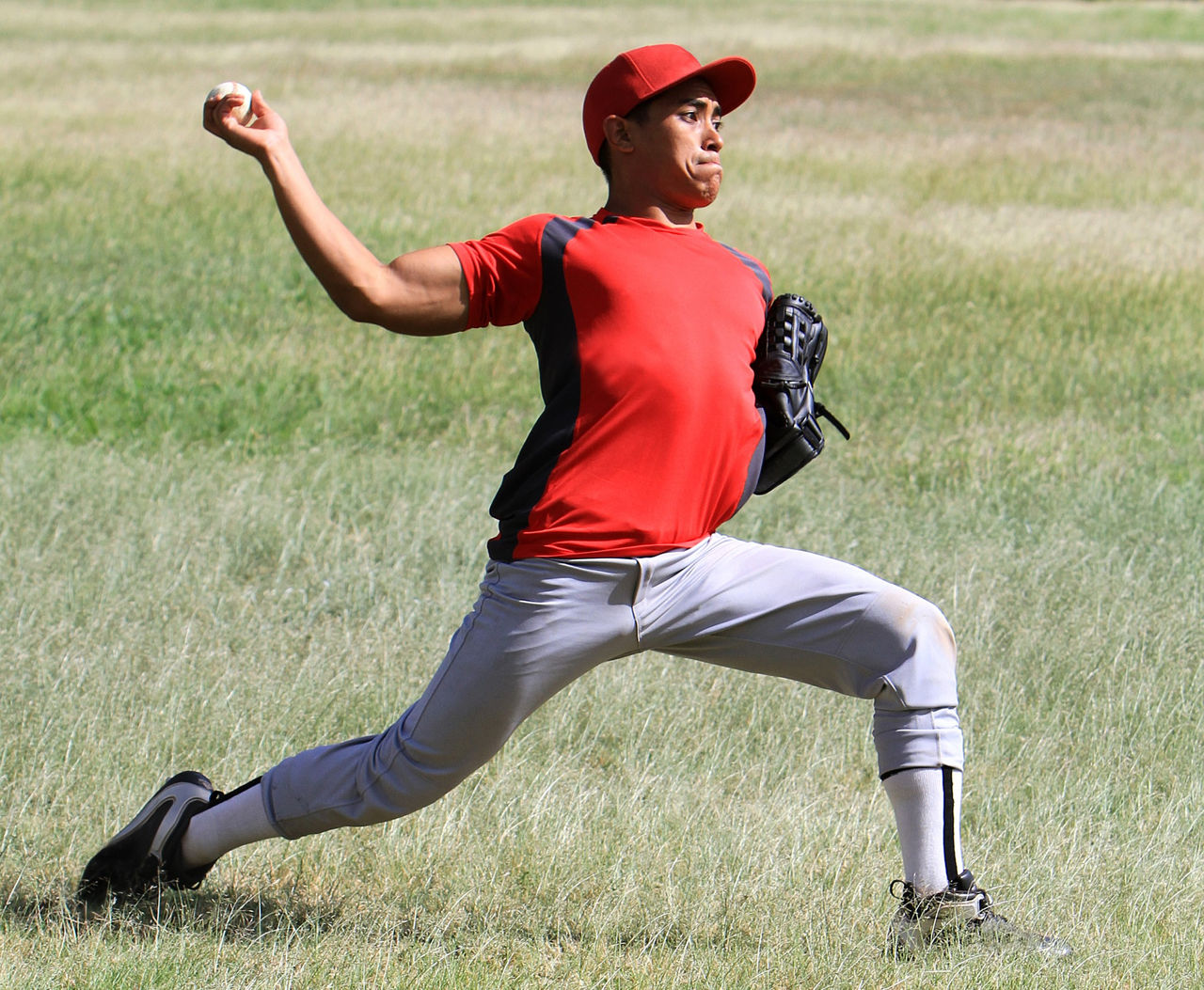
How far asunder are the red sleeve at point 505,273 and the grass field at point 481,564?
4.55 feet

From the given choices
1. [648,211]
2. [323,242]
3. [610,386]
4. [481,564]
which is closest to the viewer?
[323,242]

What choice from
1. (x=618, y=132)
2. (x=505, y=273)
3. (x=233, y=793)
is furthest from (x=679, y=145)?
(x=233, y=793)

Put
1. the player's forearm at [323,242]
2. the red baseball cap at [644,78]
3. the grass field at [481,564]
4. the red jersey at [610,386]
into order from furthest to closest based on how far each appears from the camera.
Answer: the grass field at [481,564] → the red baseball cap at [644,78] → the red jersey at [610,386] → the player's forearm at [323,242]

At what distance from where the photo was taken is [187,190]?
553 inches

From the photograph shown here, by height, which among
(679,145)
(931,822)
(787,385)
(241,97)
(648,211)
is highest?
(241,97)

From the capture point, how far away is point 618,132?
10.7ft

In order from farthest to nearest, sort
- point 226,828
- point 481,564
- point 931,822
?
point 481,564
point 226,828
point 931,822

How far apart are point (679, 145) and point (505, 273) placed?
1.61 feet

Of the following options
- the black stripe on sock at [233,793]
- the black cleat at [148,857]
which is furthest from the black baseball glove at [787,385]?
the black cleat at [148,857]

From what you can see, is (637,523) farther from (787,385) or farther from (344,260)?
(344,260)

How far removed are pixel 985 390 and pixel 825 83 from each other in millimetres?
21000

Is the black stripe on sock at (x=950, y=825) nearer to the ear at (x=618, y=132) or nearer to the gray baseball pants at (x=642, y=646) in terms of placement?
the gray baseball pants at (x=642, y=646)

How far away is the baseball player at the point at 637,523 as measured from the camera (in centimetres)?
307

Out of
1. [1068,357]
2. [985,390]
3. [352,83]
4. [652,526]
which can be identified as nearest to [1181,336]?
[1068,357]
